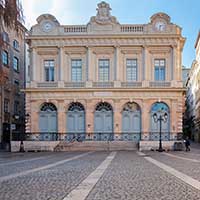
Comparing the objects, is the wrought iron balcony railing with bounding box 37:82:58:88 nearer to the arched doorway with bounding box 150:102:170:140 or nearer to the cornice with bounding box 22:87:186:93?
the cornice with bounding box 22:87:186:93

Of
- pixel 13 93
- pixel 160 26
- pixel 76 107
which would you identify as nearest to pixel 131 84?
pixel 76 107

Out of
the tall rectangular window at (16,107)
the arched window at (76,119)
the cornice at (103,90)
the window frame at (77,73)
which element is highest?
the window frame at (77,73)

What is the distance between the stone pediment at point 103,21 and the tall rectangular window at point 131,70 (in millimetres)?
4012

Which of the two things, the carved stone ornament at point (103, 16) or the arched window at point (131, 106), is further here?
the carved stone ornament at point (103, 16)

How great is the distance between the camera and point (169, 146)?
1523 inches

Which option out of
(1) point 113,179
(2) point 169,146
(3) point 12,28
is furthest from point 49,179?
(2) point 169,146

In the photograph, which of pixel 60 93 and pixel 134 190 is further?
pixel 60 93

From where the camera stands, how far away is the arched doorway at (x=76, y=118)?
44.9 metres

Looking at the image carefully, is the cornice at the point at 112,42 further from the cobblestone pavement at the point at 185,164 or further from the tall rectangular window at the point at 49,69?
the cobblestone pavement at the point at 185,164

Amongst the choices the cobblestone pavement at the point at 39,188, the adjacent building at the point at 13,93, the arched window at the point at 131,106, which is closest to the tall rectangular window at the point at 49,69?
the adjacent building at the point at 13,93

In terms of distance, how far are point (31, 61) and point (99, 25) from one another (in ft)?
28.2

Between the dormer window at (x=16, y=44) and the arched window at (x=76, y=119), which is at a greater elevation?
the dormer window at (x=16, y=44)

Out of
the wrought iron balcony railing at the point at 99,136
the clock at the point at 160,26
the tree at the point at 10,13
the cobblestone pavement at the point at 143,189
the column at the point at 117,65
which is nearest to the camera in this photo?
the cobblestone pavement at the point at 143,189

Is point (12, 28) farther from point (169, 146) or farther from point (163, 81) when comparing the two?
point (163, 81)
